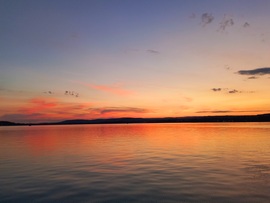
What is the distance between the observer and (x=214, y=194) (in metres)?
18.6

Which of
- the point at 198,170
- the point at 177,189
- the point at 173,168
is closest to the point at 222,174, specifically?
the point at 198,170

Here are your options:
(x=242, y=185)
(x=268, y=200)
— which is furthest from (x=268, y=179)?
(x=268, y=200)

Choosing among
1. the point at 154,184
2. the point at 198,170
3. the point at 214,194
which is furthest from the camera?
the point at 198,170

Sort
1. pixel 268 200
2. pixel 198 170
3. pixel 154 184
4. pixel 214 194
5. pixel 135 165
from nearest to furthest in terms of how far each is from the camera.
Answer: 1. pixel 268 200
2. pixel 214 194
3. pixel 154 184
4. pixel 198 170
5. pixel 135 165

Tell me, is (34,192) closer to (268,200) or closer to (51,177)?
(51,177)

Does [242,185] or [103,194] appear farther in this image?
[242,185]

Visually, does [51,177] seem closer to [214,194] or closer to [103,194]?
[103,194]

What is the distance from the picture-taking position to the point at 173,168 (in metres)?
29.1

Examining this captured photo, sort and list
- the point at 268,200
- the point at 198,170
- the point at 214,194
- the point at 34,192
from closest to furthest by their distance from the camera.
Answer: the point at 268,200 → the point at 214,194 → the point at 34,192 → the point at 198,170

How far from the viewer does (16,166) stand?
32.5 meters

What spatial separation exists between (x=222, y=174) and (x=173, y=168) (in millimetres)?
5558

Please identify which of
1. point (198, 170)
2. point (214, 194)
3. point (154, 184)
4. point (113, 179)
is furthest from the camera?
point (198, 170)

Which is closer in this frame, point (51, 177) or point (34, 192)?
point (34, 192)

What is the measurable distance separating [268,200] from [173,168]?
1300 centimetres
